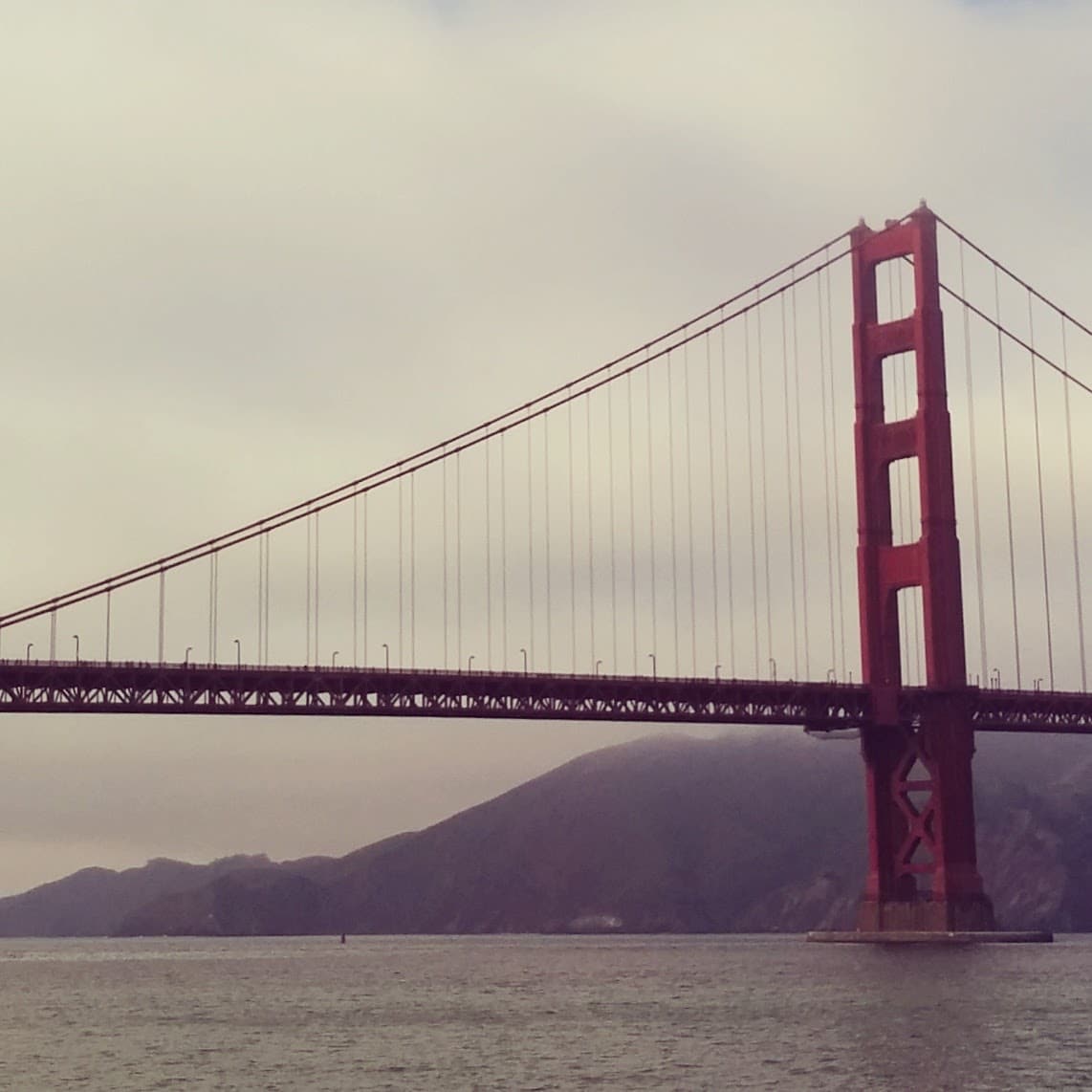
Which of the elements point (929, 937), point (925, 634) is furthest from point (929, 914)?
point (925, 634)

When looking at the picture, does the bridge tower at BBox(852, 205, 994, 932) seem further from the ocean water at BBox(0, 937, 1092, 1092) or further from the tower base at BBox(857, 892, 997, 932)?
Answer: the ocean water at BBox(0, 937, 1092, 1092)

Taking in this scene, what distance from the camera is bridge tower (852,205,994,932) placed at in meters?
96.2

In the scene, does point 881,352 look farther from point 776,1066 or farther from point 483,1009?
point 776,1066

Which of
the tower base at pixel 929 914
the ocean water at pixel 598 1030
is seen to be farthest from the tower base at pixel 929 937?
the ocean water at pixel 598 1030

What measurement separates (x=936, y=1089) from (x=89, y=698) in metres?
53.8

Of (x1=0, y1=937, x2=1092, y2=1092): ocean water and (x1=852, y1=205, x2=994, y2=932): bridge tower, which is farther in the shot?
(x1=852, y1=205, x2=994, y2=932): bridge tower

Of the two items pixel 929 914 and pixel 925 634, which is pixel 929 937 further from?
pixel 925 634

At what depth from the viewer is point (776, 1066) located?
153 ft

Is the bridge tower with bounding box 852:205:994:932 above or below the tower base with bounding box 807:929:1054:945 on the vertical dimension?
above

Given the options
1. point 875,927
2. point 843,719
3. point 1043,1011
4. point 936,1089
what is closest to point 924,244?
point 843,719

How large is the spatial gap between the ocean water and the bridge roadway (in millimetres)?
10764

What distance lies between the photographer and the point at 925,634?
96688mm

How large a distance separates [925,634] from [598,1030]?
42.5 meters

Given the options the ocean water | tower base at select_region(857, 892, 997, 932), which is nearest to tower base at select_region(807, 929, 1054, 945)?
tower base at select_region(857, 892, 997, 932)
